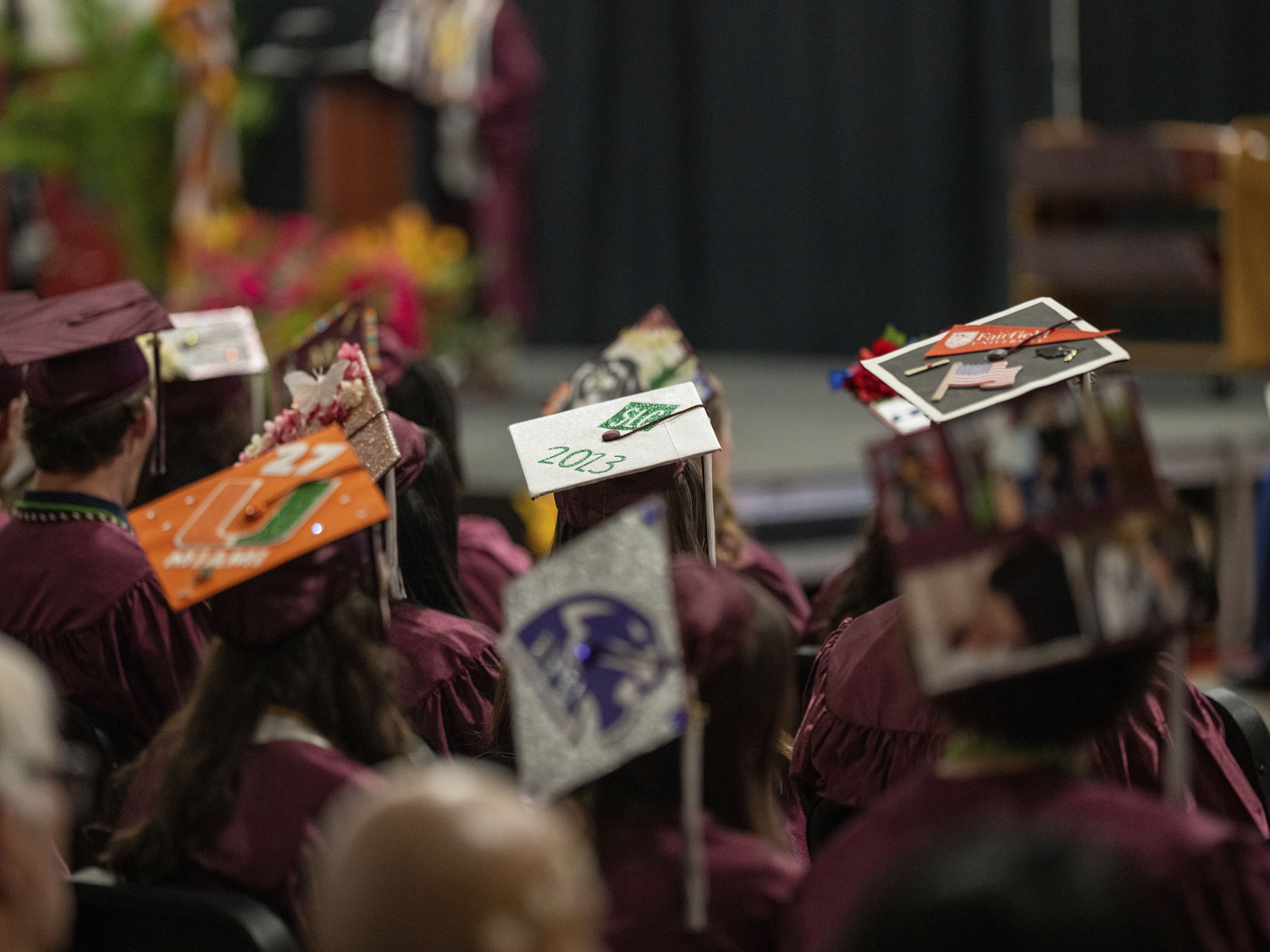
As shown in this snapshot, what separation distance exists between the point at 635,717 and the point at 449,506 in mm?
1174

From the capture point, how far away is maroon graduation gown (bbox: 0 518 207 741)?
244 cm

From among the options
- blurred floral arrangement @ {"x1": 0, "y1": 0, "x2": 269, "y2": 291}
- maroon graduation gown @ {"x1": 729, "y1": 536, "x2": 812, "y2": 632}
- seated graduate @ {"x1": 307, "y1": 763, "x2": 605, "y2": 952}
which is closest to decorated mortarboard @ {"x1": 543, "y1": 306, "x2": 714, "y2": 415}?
maroon graduation gown @ {"x1": 729, "y1": 536, "x2": 812, "y2": 632}

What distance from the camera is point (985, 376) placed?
207 cm

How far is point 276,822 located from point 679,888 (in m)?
0.44

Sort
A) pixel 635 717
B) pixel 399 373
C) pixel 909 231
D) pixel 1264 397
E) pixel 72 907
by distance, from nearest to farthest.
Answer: pixel 635 717
pixel 72 907
pixel 399 373
pixel 1264 397
pixel 909 231

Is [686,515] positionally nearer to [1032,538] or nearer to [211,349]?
[1032,538]

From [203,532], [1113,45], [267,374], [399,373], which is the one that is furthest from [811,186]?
[203,532]

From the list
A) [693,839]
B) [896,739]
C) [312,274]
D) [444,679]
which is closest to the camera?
[693,839]

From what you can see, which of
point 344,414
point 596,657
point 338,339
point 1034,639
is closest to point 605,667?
point 596,657

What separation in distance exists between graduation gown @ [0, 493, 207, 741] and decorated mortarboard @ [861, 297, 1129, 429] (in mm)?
1130

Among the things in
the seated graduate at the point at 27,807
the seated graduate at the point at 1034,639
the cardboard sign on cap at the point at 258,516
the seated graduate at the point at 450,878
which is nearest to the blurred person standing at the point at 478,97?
the cardboard sign on cap at the point at 258,516

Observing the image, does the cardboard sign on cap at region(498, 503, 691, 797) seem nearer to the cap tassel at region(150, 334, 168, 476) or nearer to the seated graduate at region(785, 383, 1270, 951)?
the seated graduate at region(785, 383, 1270, 951)

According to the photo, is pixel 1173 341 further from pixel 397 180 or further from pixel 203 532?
pixel 203 532

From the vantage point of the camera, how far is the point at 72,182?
900 centimetres
